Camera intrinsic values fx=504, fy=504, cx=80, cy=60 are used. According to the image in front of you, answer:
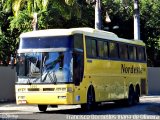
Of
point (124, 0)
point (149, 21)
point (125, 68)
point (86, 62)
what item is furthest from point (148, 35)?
point (86, 62)

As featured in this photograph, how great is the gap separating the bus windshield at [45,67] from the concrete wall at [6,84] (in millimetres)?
9740

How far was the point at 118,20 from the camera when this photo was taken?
4984 centimetres

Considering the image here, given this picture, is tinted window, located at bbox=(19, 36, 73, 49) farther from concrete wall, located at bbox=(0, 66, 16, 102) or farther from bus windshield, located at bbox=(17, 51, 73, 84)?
concrete wall, located at bbox=(0, 66, 16, 102)

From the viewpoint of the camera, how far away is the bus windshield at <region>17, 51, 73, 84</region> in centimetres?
2048

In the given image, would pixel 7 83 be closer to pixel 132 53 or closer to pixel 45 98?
pixel 132 53

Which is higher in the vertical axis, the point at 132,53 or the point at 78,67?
the point at 132,53

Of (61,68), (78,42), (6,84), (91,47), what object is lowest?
(6,84)

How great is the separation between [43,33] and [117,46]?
567cm

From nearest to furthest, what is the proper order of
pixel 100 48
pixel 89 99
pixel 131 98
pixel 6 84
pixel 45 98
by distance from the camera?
pixel 45 98
pixel 89 99
pixel 100 48
pixel 131 98
pixel 6 84

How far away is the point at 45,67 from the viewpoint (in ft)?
68.1

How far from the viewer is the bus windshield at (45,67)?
20.5m

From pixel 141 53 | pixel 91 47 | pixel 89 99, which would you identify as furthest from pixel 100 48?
pixel 141 53

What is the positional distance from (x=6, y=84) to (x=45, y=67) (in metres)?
10.9

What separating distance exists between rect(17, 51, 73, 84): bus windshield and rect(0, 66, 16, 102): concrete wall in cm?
974
